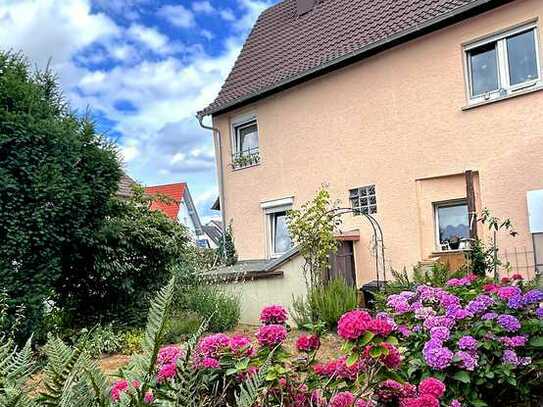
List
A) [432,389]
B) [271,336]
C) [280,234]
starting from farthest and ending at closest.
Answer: [280,234], [271,336], [432,389]

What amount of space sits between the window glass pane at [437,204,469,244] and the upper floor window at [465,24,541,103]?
191 centimetres

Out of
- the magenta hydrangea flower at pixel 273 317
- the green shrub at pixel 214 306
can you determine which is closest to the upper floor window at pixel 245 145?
the green shrub at pixel 214 306

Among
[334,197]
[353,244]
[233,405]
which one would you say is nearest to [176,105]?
[334,197]

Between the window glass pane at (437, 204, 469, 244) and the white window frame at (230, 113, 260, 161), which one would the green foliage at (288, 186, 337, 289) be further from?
the white window frame at (230, 113, 260, 161)

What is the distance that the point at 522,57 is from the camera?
840 centimetres

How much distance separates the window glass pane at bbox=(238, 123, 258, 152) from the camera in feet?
44.2

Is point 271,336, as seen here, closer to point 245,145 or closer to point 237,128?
point 245,145

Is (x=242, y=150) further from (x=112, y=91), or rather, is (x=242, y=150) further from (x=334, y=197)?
(x=112, y=91)

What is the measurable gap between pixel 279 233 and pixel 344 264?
113 inches

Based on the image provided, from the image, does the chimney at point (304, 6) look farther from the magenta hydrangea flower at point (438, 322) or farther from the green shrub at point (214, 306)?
the magenta hydrangea flower at point (438, 322)

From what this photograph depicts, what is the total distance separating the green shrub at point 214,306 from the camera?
8.30 metres

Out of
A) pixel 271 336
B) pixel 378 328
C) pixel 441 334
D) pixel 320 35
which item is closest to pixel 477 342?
pixel 441 334

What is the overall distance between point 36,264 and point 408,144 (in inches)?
258

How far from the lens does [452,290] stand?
4121mm
